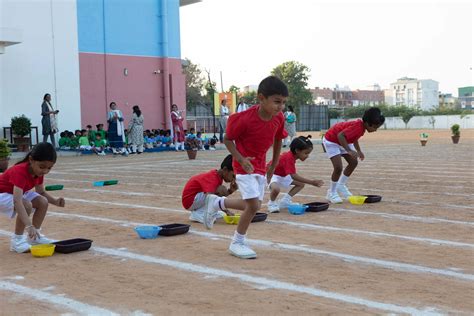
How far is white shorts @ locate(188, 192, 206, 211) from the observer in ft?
24.3

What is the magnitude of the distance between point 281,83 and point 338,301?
83.7 inches

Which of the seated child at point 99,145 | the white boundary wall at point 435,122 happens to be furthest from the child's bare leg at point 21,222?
the white boundary wall at point 435,122

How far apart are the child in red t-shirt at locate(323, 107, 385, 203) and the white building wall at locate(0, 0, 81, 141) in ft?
61.1

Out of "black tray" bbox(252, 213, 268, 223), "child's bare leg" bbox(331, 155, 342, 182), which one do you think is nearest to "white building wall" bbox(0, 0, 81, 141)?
"child's bare leg" bbox(331, 155, 342, 182)

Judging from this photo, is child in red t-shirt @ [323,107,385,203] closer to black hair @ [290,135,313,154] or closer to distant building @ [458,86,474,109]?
black hair @ [290,135,313,154]

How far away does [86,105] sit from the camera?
2788 centimetres

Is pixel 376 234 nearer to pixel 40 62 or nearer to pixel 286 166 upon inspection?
pixel 286 166

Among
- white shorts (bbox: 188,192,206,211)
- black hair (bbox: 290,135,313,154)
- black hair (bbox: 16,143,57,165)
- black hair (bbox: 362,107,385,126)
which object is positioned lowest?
white shorts (bbox: 188,192,206,211)

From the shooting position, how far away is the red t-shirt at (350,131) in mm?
9086

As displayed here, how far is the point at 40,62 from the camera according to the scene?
85.4 ft

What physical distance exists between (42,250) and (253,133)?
2.18 m

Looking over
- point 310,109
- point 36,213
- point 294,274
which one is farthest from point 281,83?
point 310,109

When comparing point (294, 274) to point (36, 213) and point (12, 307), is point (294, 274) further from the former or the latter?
point (36, 213)

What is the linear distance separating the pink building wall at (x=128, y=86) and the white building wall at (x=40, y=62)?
701 mm
